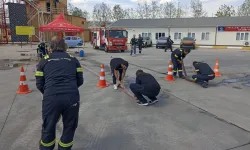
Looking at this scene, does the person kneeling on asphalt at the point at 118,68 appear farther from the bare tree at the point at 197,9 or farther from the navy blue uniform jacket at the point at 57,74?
the bare tree at the point at 197,9

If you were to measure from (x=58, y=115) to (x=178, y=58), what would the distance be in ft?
22.0

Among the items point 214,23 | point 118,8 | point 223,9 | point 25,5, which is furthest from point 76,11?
point 214,23

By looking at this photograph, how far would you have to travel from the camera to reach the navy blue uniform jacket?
8.99 feet

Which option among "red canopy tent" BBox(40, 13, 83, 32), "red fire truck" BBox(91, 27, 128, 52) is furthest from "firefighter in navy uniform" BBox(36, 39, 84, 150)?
"red fire truck" BBox(91, 27, 128, 52)

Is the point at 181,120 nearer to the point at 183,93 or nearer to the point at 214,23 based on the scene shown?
the point at 183,93

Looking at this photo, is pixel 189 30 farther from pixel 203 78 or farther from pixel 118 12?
pixel 118 12

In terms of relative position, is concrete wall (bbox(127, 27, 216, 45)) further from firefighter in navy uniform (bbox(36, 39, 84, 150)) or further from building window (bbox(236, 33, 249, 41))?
firefighter in navy uniform (bbox(36, 39, 84, 150))

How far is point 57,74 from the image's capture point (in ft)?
9.00

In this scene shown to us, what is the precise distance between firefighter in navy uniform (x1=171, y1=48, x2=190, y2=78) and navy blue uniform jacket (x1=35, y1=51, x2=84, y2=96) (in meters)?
6.30

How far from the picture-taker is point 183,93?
675 cm

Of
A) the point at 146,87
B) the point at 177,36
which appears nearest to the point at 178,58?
the point at 146,87

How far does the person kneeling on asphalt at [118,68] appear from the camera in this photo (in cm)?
641

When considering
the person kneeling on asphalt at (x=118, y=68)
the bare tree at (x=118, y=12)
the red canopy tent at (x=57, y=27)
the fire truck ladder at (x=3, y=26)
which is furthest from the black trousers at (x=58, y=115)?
the bare tree at (x=118, y=12)

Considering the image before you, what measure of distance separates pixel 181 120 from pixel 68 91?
115 inches
